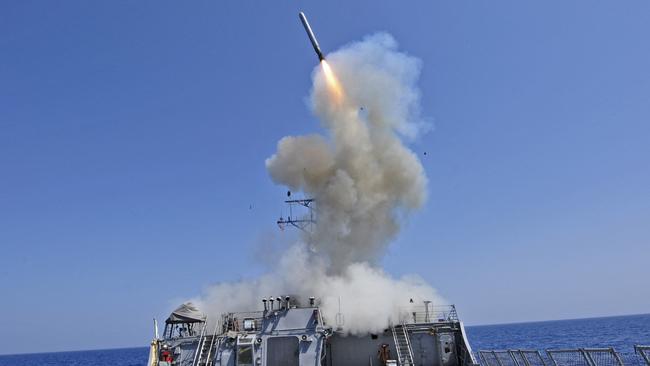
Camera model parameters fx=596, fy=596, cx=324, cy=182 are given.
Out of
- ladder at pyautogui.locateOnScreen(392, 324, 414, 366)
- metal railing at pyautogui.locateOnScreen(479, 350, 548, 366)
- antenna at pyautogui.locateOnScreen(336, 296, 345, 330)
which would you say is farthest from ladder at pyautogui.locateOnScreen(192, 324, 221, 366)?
metal railing at pyautogui.locateOnScreen(479, 350, 548, 366)

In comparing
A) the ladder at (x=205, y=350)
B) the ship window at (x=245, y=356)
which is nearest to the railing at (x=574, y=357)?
the ship window at (x=245, y=356)

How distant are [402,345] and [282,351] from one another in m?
5.24

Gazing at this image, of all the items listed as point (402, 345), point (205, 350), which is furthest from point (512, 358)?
point (205, 350)

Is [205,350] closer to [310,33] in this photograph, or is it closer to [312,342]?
[312,342]

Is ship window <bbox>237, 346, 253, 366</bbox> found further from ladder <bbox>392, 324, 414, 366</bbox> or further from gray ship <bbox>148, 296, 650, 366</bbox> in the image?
ladder <bbox>392, 324, 414, 366</bbox>

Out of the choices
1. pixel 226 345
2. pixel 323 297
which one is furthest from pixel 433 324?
pixel 226 345

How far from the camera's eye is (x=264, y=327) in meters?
25.2

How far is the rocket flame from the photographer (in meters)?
33.5

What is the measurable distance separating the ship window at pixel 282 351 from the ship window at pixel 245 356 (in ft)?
2.29

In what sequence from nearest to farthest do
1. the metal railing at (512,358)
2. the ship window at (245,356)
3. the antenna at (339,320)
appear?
the metal railing at (512,358) → the ship window at (245,356) → the antenna at (339,320)

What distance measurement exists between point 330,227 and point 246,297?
269 inches

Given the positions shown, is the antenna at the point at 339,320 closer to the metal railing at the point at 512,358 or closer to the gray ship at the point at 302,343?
the gray ship at the point at 302,343

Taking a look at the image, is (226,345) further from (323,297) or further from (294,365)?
(323,297)

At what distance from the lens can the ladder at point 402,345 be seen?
24.4 metres
